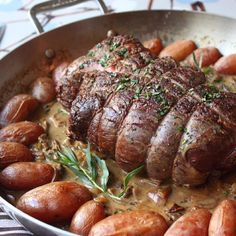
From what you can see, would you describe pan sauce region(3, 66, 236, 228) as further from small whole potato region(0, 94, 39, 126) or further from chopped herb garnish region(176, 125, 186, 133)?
small whole potato region(0, 94, 39, 126)

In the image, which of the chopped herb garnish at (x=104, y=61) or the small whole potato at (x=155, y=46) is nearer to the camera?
the chopped herb garnish at (x=104, y=61)

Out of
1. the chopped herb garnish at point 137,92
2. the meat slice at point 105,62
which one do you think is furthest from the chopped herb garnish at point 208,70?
the chopped herb garnish at point 137,92

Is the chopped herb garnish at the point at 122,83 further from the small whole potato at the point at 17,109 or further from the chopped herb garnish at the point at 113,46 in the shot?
the small whole potato at the point at 17,109

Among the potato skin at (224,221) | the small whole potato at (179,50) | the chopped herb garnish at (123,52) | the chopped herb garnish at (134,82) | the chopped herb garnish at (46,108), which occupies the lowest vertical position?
the potato skin at (224,221)

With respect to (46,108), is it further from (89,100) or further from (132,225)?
(132,225)

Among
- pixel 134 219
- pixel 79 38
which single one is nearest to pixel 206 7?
pixel 79 38

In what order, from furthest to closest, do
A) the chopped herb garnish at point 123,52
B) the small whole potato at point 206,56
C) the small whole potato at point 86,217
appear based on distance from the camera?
the small whole potato at point 206,56 → the chopped herb garnish at point 123,52 → the small whole potato at point 86,217

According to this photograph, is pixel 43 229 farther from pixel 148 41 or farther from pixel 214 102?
pixel 148 41
